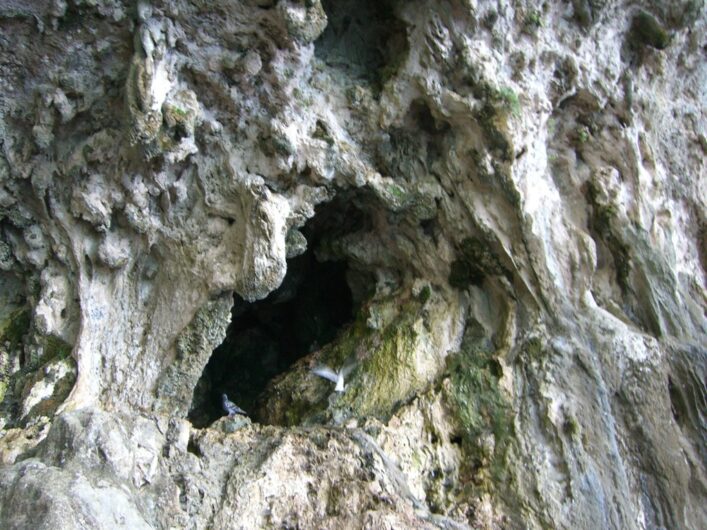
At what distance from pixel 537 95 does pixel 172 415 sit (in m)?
4.08

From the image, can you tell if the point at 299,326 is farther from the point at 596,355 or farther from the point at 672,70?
the point at 672,70

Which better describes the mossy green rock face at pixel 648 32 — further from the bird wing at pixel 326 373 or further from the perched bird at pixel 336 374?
the bird wing at pixel 326 373

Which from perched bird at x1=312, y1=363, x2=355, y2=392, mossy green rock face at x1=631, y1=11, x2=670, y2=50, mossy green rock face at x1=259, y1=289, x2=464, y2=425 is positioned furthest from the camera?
mossy green rock face at x1=631, y1=11, x2=670, y2=50

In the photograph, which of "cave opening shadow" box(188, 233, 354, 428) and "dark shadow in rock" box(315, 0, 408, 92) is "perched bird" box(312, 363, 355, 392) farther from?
"dark shadow in rock" box(315, 0, 408, 92)

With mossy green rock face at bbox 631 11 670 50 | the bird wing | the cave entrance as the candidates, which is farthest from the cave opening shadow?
mossy green rock face at bbox 631 11 670 50

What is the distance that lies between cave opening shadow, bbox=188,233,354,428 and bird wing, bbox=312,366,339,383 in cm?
114

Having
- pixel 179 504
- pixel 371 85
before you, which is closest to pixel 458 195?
pixel 371 85

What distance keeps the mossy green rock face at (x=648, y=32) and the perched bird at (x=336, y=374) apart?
426cm

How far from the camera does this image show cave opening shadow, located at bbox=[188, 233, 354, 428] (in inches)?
287

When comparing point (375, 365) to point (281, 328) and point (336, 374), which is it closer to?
point (336, 374)

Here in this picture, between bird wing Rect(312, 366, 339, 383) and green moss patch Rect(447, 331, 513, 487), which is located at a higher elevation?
green moss patch Rect(447, 331, 513, 487)

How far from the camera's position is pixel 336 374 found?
591 cm

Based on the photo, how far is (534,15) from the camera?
5863 millimetres

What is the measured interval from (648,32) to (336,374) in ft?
14.6
